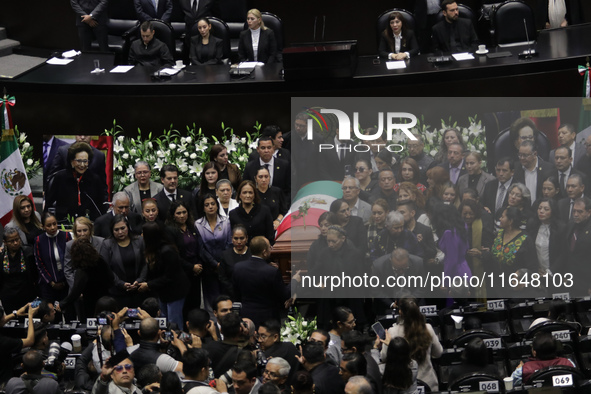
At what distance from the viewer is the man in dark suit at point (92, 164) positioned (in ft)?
29.6

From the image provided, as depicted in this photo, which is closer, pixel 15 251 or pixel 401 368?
pixel 401 368

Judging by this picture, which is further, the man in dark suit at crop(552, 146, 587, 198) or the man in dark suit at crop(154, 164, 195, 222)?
the man in dark suit at crop(154, 164, 195, 222)

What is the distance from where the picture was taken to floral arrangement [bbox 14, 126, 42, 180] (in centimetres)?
999

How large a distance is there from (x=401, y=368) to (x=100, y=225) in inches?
125

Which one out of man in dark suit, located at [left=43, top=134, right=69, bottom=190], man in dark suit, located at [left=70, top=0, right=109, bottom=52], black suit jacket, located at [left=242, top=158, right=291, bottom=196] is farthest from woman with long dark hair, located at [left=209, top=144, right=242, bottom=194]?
man in dark suit, located at [left=70, top=0, right=109, bottom=52]

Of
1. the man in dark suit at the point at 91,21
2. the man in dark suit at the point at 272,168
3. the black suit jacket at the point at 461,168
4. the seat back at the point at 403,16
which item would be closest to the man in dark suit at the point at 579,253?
the black suit jacket at the point at 461,168

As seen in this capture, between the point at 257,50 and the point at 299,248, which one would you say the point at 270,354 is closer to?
the point at 299,248

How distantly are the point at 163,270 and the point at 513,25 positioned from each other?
193 inches

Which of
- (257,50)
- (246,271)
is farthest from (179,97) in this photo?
(246,271)

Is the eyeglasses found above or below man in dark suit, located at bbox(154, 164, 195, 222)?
below

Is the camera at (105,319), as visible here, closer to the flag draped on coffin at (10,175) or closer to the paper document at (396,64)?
the flag draped on coffin at (10,175)

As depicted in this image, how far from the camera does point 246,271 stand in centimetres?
768

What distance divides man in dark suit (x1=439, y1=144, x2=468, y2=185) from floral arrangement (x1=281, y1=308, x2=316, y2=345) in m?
1.72

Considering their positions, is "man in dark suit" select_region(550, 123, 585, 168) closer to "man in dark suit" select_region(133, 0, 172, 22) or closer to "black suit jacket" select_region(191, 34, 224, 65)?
"black suit jacket" select_region(191, 34, 224, 65)
